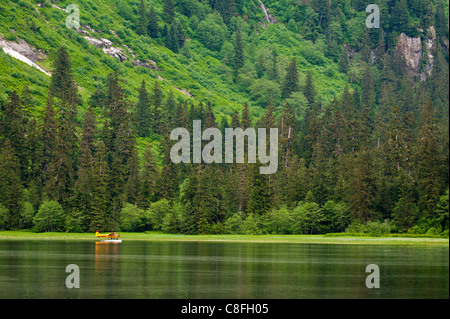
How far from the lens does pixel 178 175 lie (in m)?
158

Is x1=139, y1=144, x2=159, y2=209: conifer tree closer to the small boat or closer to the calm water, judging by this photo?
the small boat

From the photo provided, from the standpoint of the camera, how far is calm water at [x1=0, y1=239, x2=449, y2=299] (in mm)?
48159

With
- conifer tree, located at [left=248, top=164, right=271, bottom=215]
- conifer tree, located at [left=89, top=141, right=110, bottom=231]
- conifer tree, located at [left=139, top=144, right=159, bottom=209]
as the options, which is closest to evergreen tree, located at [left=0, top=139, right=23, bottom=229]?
conifer tree, located at [left=89, top=141, right=110, bottom=231]

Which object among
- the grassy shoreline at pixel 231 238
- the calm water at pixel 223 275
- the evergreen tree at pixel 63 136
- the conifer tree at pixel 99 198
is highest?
the evergreen tree at pixel 63 136

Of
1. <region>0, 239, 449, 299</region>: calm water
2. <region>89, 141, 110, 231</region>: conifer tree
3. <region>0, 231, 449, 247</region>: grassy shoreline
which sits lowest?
<region>0, 231, 449, 247</region>: grassy shoreline

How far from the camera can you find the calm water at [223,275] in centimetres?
4816

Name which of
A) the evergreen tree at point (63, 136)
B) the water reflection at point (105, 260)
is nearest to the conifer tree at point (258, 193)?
the evergreen tree at point (63, 136)

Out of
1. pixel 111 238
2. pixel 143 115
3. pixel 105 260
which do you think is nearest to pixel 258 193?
pixel 111 238

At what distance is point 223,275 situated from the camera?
194 feet

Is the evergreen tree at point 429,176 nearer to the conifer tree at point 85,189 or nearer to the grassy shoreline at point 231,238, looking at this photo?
the grassy shoreline at point 231,238

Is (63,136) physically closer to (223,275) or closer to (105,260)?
(105,260)

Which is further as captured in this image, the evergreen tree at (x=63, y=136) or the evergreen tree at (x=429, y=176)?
the evergreen tree at (x=63, y=136)

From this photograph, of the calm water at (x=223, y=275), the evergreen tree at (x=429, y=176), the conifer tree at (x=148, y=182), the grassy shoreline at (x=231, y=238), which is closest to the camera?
the calm water at (x=223, y=275)
